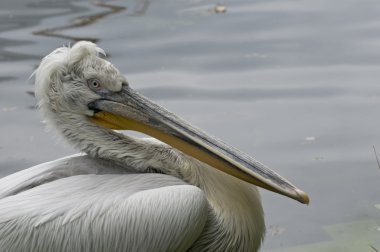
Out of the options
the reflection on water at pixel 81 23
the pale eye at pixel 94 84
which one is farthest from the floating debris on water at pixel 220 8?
the pale eye at pixel 94 84

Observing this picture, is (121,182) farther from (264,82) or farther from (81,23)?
(81,23)

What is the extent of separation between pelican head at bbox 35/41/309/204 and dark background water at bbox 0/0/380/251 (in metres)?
0.78

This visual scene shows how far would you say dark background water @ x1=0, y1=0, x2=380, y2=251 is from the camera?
18.5 feet

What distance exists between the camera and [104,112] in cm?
438

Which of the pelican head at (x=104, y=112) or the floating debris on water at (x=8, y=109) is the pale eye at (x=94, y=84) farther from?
the floating debris on water at (x=8, y=109)

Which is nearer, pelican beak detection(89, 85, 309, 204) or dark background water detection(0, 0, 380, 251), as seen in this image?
pelican beak detection(89, 85, 309, 204)

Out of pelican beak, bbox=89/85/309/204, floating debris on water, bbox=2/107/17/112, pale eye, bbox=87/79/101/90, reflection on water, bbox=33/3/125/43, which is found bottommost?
floating debris on water, bbox=2/107/17/112

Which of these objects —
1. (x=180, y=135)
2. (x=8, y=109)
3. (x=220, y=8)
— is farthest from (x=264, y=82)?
(x=180, y=135)

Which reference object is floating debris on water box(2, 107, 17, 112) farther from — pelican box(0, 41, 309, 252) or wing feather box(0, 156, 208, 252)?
wing feather box(0, 156, 208, 252)

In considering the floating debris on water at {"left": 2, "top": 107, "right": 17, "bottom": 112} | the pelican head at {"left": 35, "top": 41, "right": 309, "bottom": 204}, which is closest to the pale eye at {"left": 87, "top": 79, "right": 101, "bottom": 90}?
the pelican head at {"left": 35, "top": 41, "right": 309, "bottom": 204}

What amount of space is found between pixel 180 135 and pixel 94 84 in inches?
17.9

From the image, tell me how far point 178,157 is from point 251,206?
41 cm

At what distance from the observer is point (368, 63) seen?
24.8 ft

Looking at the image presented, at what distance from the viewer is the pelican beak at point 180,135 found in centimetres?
423
